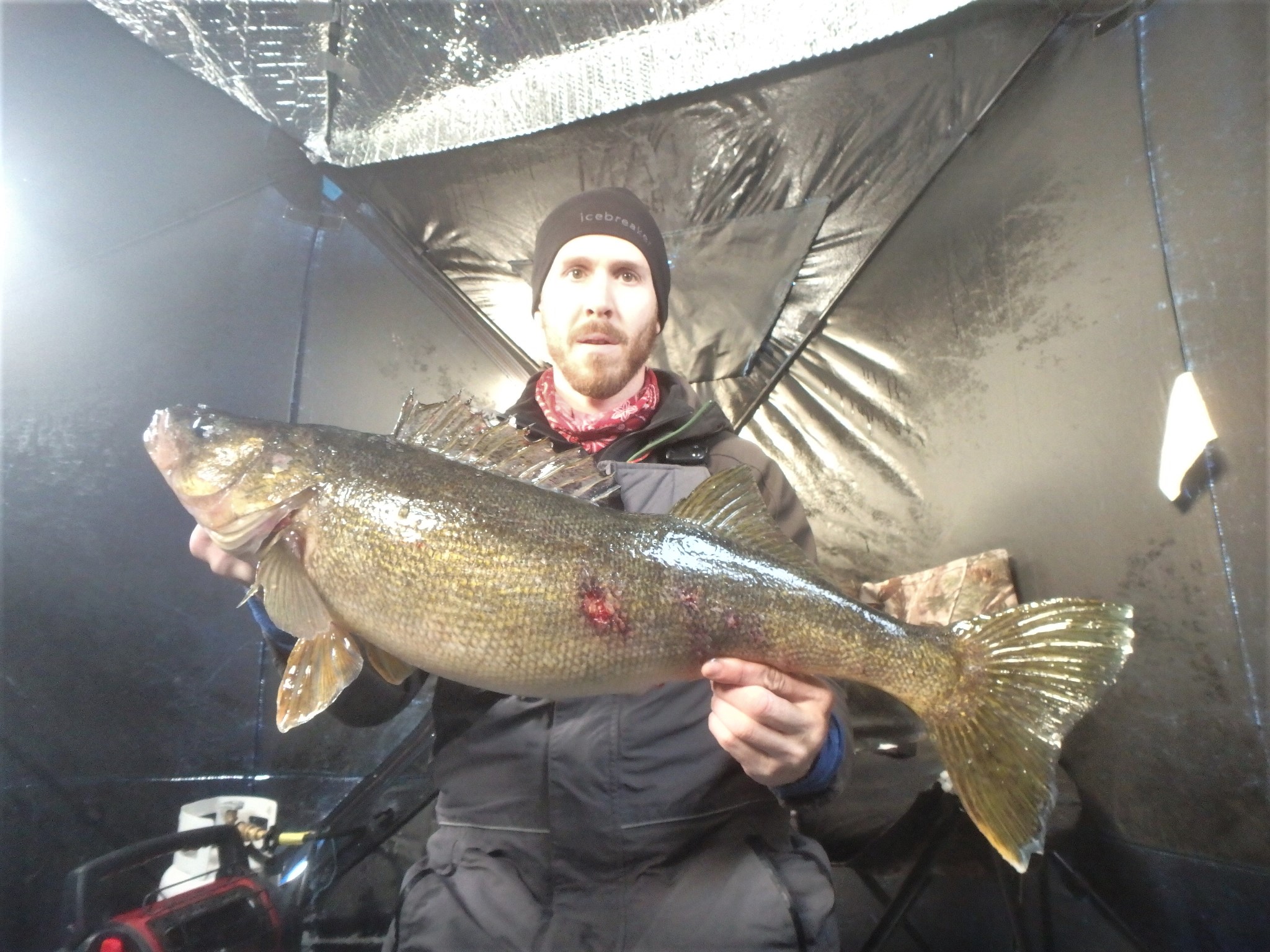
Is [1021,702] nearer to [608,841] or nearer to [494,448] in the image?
[608,841]

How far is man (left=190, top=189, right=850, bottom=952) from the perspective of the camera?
1.10 m

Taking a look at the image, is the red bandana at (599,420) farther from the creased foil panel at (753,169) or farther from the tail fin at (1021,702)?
the tail fin at (1021,702)

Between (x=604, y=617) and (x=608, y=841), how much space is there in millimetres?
586

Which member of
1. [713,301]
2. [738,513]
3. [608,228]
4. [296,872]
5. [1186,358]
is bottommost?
[296,872]

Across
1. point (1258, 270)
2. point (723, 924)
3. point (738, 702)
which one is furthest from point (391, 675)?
point (1258, 270)

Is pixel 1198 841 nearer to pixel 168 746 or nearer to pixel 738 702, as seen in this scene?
pixel 738 702

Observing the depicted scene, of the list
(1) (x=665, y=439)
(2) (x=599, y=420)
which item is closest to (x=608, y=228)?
(2) (x=599, y=420)

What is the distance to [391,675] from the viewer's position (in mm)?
1130

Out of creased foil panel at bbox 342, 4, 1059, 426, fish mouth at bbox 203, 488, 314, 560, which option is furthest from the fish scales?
creased foil panel at bbox 342, 4, 1059, 426

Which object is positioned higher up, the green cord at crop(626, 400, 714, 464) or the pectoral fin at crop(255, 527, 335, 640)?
the green cord at crop(626, 400, 714, 464)

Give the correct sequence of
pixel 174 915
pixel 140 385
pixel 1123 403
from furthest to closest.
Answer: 1. pixel 140 385
2. pixel 1123 403
3. pixel 174 915

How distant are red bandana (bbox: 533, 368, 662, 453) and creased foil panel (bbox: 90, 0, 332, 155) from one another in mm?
2015

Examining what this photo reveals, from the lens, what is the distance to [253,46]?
2475 mm

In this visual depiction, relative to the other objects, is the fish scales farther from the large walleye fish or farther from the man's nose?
the man's nose
